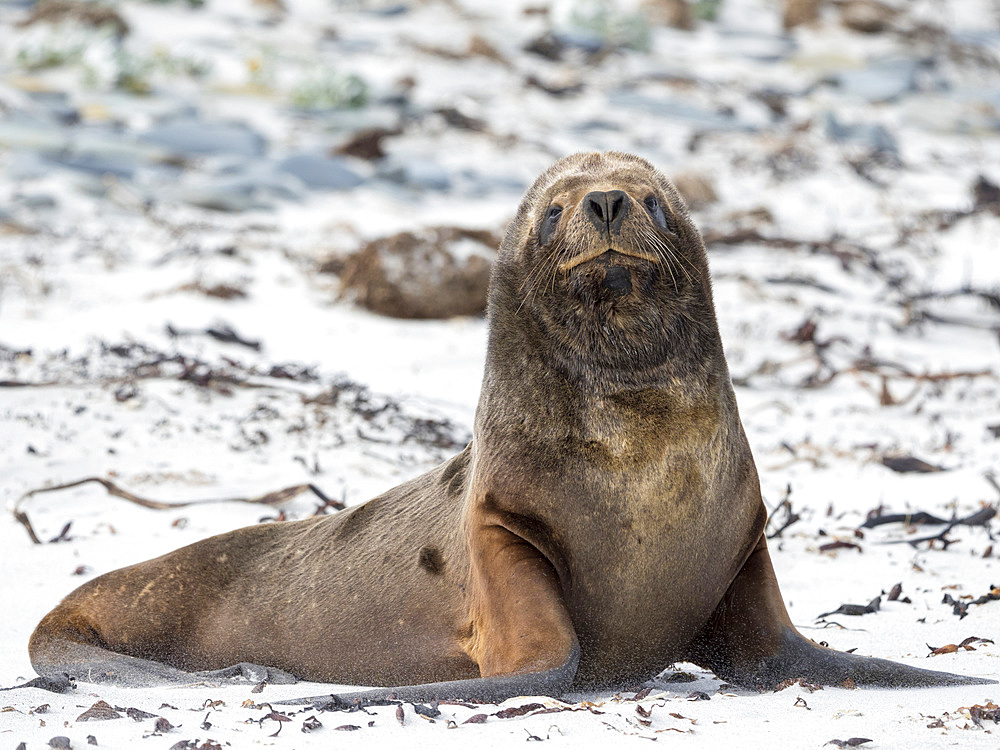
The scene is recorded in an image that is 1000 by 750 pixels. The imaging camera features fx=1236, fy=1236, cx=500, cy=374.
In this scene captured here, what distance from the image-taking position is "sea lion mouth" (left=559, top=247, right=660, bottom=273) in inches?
130

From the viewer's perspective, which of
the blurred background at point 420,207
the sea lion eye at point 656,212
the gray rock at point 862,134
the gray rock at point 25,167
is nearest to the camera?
the sea lion eye at point 656,212

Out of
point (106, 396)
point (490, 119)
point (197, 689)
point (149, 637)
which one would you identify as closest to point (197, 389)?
point (106, 396)

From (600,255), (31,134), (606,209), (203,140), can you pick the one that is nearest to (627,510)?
(600,255)

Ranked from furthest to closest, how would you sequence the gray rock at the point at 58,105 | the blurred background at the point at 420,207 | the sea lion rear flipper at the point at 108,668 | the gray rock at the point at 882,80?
1. the gray rock at the point at 882,80
2. the gray rock at the point at 58,105
3. the blurred background at the point at 420,207
4. the sea lion rear flipper at the point at 108,668

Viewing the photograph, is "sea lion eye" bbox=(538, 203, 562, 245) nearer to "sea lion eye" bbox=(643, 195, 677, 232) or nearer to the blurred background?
"sea lion eye" bbox=(643, 195, 677, 232)

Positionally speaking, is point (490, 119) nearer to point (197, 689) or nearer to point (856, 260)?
point (856, 260)

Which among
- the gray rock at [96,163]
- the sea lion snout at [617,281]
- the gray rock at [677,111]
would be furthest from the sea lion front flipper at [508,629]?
the gray rock at [677,111]

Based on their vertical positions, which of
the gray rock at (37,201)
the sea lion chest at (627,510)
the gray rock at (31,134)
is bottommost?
the sea lion chest at (627,510)

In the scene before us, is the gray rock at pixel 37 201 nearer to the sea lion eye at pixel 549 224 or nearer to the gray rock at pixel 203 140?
the gray rock at pixel 203 140

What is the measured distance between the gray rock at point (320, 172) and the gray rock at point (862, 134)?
6.69m

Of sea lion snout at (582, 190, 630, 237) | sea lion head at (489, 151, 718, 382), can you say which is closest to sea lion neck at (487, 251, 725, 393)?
sea lion head at (489, 151, 718, 382)

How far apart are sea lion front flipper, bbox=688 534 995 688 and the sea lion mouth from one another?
0.85m

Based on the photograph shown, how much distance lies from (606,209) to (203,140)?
1319 centimetres

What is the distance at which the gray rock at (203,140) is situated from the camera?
15422 millimetres
